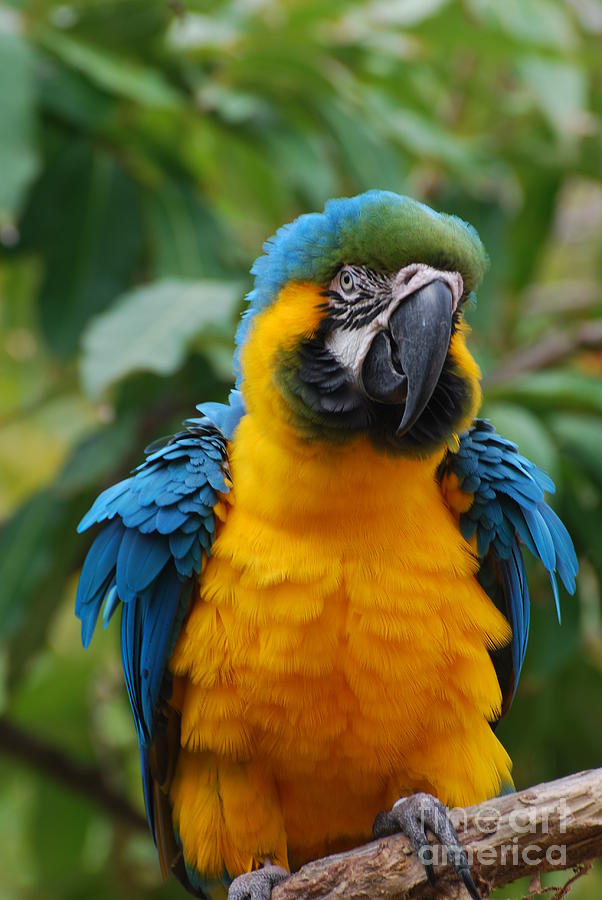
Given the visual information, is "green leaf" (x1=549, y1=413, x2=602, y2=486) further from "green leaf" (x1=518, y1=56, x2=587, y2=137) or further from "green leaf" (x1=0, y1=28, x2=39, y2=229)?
"green leaf" (x1=0, y1=28, x2=39, y2=229)

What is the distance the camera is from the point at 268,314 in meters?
2.52

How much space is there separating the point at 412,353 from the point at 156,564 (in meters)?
0.79

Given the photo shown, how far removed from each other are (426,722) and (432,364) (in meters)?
0.83

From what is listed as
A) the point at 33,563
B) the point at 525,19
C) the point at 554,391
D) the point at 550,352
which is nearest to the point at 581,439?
the point at 554,391

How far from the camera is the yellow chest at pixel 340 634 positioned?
2354 millimetres

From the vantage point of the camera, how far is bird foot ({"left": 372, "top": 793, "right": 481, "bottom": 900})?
207 cm

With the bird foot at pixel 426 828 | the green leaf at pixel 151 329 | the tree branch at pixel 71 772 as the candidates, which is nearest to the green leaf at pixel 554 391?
the green leaf at pixel 151 329

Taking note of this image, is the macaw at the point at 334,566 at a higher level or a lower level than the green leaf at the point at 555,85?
lower

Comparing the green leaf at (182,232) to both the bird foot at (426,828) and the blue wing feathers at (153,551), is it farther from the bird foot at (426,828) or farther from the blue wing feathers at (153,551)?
the bird foot at (426,828)

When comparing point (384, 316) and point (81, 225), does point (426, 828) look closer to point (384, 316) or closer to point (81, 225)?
point (384, 316)

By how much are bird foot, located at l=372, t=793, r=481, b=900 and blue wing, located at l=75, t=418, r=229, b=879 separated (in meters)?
0.57

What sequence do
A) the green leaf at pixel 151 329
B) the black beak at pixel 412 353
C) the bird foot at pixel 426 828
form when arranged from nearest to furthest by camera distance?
the bird foot at pixel 426 828, the black beak at pixel 412 353, the green leaf at pixel 151 329

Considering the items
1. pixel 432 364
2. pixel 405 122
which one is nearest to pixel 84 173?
pixel 405 122

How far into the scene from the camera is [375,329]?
2316 mm
